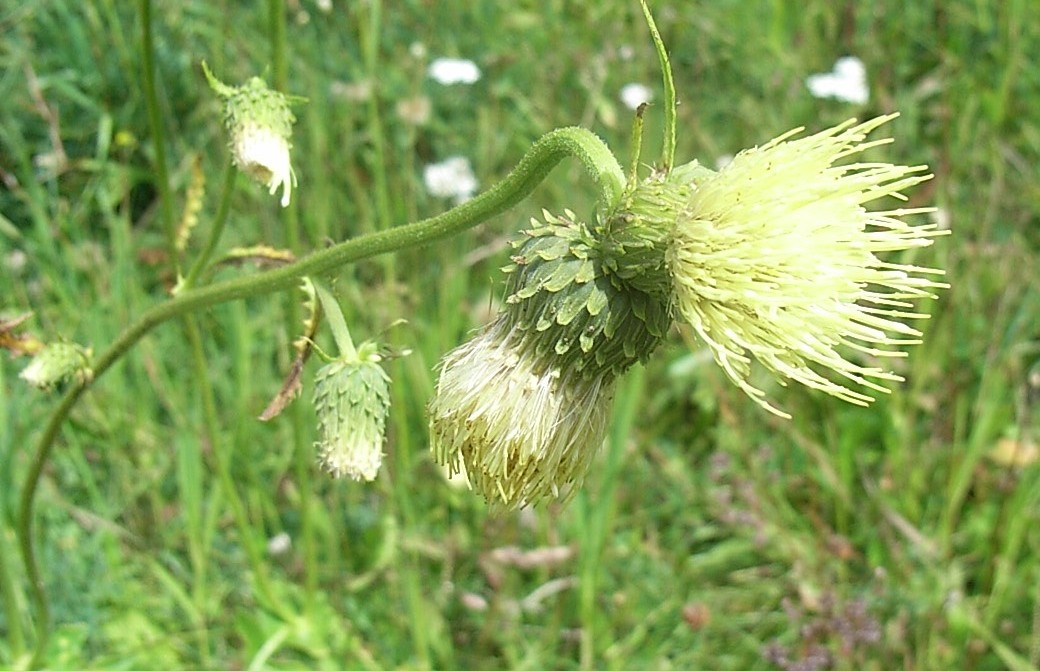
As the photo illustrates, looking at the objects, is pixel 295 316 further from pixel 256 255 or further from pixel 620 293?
pixel 620 293

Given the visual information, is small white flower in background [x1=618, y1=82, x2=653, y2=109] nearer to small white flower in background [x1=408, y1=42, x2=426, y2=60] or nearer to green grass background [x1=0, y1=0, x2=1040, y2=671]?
green grass background [x1=0, y1=0, x2=1040, y2=671]

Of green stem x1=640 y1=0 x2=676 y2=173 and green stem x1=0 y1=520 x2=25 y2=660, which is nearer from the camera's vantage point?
green stem x1=640 y1=0 x2=676 y2=173

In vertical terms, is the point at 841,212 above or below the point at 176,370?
below

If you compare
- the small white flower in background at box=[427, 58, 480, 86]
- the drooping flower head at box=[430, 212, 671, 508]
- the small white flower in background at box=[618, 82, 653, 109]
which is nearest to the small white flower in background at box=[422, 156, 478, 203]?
the small white flower in background at box=[427, 58, 480, 86]

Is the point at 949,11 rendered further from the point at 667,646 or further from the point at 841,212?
the point at 841,212

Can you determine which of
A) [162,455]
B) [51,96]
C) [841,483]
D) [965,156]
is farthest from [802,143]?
[51,96]

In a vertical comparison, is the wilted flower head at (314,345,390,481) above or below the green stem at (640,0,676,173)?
below
